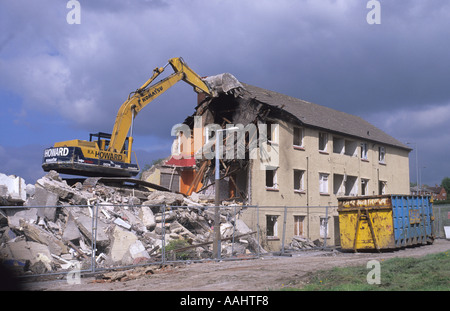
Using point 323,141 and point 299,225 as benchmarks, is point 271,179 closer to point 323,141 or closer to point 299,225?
point 299,225

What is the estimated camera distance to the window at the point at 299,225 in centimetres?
2892

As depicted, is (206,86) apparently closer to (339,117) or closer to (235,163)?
(235,163)

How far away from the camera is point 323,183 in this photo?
31.9 m

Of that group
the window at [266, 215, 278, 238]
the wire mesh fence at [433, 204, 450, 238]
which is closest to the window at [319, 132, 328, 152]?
the window at [266, 215, 278, 238]

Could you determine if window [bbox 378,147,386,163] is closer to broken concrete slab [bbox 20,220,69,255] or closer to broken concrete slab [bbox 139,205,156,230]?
broken concrete slab [bbox 139,205,156,230]

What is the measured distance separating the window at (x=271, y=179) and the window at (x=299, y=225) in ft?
8.57

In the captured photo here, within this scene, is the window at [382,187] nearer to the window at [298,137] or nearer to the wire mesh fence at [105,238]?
the window at [298,137]

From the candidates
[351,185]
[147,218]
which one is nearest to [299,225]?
[351,185]

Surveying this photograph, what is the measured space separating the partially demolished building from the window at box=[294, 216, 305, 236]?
0.06 meters

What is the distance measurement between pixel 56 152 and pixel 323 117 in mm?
20046

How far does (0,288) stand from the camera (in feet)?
22.8

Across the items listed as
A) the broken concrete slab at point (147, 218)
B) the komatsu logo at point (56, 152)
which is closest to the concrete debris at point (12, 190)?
the komatsu logo at point (56, 152)

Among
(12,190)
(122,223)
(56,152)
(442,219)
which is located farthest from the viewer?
(442,219)
